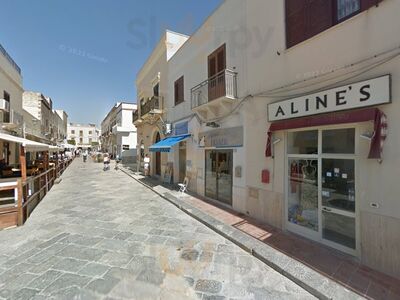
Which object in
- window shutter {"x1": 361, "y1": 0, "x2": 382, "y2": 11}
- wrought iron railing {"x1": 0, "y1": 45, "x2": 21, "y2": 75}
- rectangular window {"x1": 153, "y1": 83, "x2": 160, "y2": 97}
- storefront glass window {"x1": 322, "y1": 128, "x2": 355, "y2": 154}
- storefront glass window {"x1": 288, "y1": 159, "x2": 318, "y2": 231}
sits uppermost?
wrought iron railing {"x1": 0, "y1": 45, "x2": 21, "y2": 75}

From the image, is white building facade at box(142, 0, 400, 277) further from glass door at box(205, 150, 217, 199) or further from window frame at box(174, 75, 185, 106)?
window frame at box(174, 75, 185, 106)

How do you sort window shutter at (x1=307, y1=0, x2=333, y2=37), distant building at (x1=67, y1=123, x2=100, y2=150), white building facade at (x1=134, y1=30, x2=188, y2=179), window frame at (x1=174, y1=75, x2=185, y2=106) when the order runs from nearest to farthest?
window shutter at (x1=307, y1=0, x2=333, y2=37), window frame at (x1=174, y1=75, x2=185, y2=106), white building facade at (x1=134, y1=30, x2=188, y2=179), distant building at (x1=67, y1=123, x2=100, y2=150)

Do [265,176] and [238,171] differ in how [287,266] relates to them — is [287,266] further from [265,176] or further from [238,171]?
[238,171]

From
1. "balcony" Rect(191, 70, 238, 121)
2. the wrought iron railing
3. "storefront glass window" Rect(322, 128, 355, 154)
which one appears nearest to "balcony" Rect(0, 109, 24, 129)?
the wrought iron railing

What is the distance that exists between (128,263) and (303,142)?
4380 millimetres

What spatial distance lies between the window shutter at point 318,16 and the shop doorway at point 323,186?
7.03ft

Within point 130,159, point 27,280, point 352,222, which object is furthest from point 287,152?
point 130,159

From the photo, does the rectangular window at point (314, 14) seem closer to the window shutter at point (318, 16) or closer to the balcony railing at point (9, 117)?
the window shutter at point (318, 16)

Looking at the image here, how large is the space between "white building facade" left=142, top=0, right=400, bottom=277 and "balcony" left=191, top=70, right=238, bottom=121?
45 millimetres

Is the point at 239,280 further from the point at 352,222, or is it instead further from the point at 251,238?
the point at 352,222

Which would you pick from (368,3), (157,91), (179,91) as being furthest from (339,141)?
(157,91)

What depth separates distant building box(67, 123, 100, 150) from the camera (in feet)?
249

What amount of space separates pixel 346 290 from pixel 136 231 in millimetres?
4305

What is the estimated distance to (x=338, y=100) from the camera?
13.4 ft
